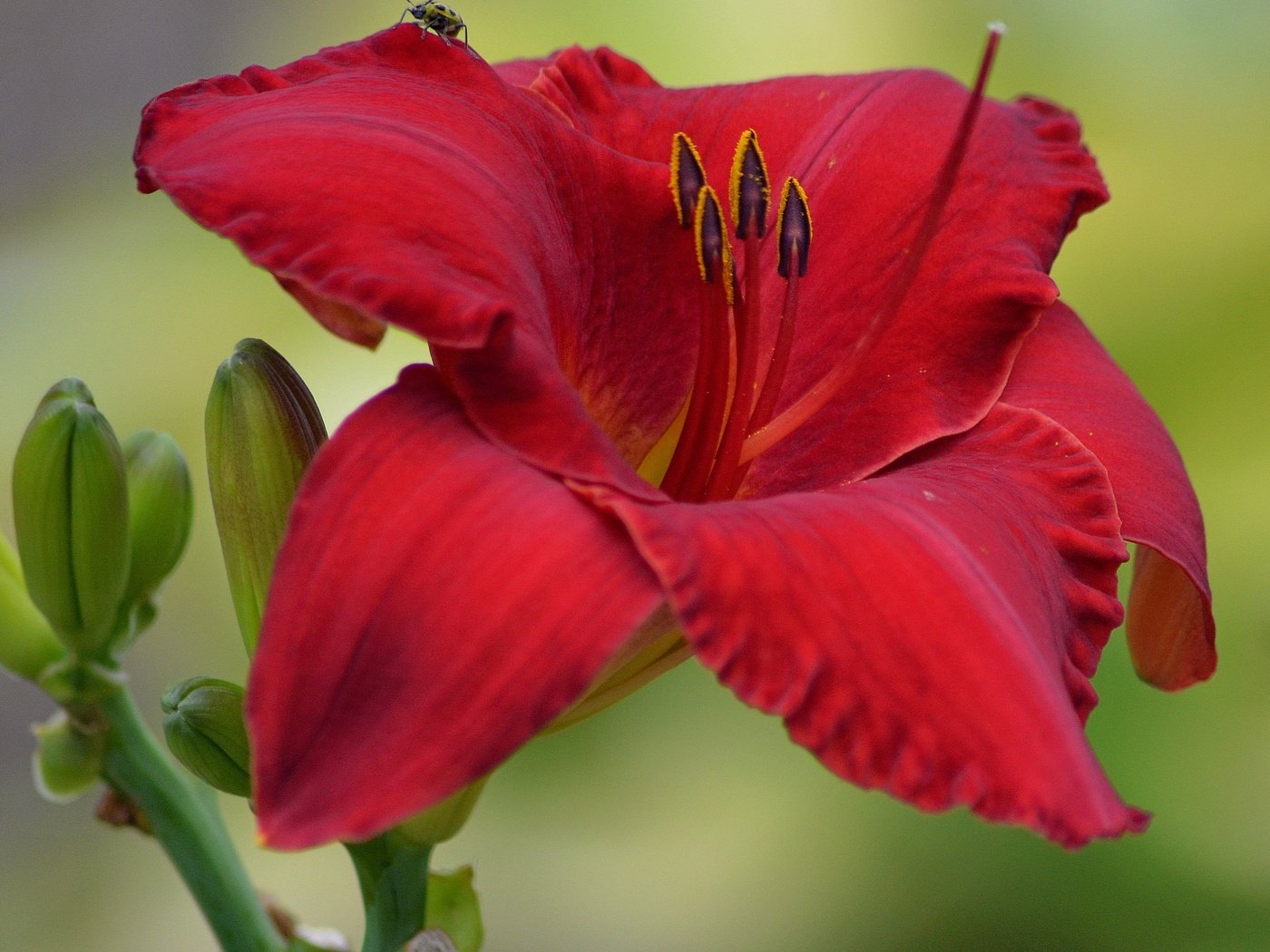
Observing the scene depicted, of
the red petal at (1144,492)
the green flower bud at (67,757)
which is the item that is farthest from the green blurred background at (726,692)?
the green flower bud at (67,757)

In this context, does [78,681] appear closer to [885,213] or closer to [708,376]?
[708,376]

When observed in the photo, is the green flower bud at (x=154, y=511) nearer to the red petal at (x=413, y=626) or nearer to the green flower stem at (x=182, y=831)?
the green flower stem at (x=182, y=831)

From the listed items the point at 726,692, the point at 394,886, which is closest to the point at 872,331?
the point at 394,886

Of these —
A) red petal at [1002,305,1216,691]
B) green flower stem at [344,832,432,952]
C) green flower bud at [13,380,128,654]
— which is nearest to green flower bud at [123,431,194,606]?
green flower bud at [13,380,128,654]

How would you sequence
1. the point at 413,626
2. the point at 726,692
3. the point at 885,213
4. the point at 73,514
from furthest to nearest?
the point at 726,692
the point at 885,213
the point at 73,514
the point at 413,626

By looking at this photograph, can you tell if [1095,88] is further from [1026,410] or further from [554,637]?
[554,637]

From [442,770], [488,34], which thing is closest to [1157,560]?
[442,770]
